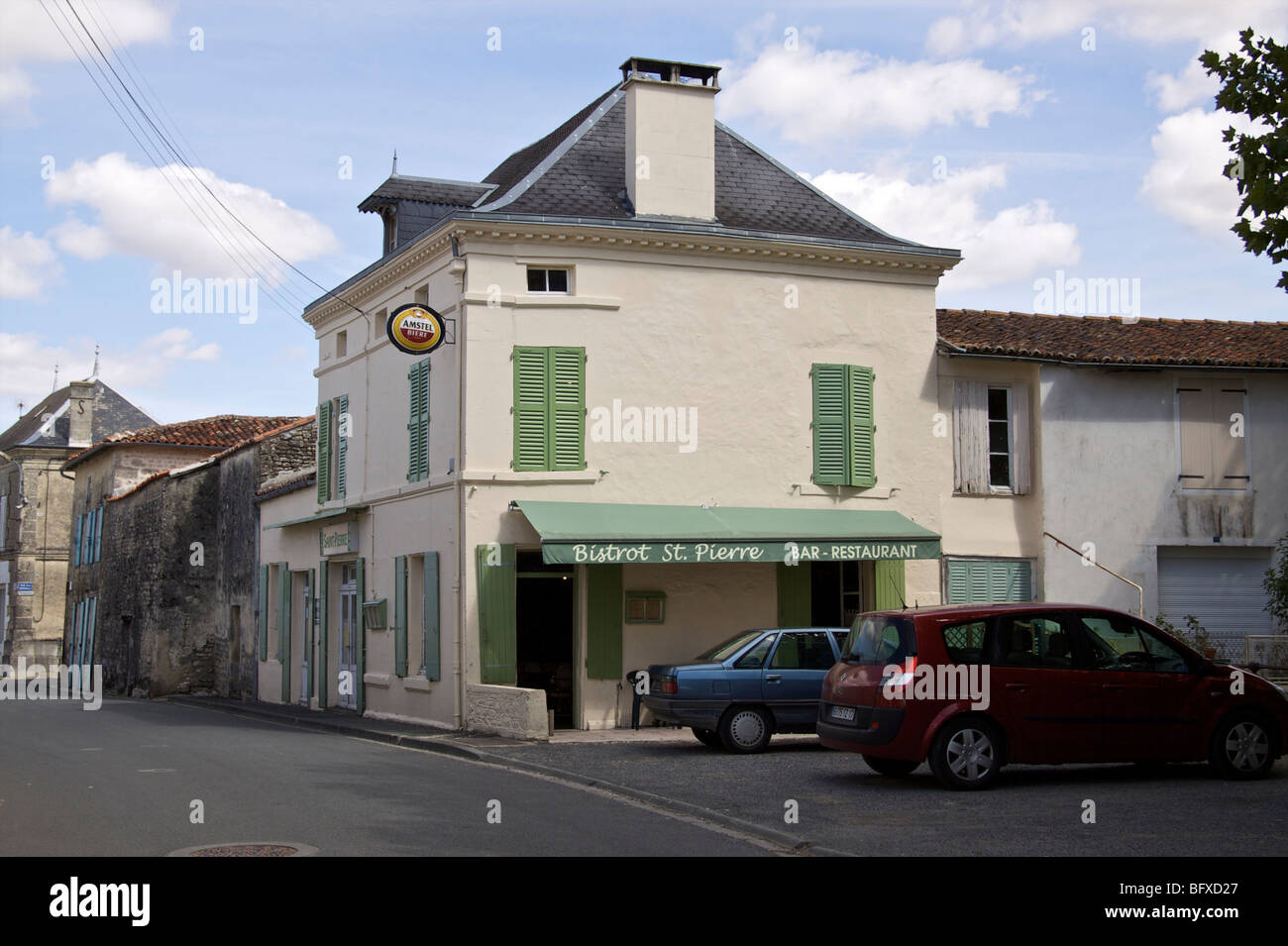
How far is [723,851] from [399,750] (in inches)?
339

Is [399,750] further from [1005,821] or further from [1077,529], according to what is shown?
[1077,529]

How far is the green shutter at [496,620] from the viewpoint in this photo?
18.6 m

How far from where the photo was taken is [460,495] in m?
18.8

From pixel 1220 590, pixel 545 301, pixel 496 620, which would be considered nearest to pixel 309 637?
pixel 496 620

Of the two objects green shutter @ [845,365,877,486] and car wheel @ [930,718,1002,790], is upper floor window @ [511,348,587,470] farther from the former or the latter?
car wheel @ [930,718,1002,790]

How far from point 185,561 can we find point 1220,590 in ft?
74.5

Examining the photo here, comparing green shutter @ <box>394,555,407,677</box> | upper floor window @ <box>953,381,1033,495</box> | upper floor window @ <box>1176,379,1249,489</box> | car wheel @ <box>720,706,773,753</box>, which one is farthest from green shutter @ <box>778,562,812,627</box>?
upper floor window @ <box>1176,379,1249,489</box>

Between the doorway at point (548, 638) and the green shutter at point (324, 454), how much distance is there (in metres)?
6.28

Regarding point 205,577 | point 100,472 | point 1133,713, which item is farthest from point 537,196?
point 100,472

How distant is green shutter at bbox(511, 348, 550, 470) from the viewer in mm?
18969

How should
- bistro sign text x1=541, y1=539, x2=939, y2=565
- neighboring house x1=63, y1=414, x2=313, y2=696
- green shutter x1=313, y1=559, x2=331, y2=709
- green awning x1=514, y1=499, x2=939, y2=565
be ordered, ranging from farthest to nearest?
1. neighboring house x1=63, y1=414, x2=313, y2=696
2. green shutter x1=313, y1=559, x2=331, y2=709
3. green awning x1=514, y1=499, x2=939, y2=565
4. bistro sign text x1=541, y1=539, x2=939, y2=565

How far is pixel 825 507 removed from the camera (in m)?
20.5

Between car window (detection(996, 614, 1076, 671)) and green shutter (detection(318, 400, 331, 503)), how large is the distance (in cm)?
1553

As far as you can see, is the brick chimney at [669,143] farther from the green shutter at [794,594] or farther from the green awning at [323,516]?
the green awning at [323,516]
